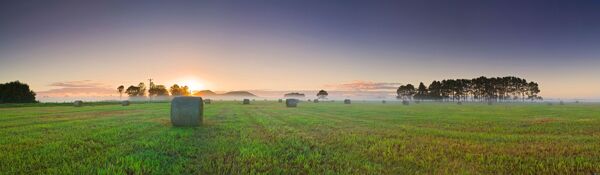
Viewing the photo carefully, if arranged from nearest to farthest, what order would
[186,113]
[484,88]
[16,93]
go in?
1. [186,113]
2. [16,93]
3. [484,88]

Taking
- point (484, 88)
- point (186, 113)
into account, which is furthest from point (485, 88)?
point (186, 113)

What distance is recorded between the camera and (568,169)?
653 centimetres

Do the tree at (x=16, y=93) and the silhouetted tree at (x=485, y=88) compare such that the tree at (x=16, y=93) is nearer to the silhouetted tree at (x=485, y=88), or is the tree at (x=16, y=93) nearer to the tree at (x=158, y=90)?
the tree at (x=158, y=90)

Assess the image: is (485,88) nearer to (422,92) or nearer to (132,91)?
(422,92)

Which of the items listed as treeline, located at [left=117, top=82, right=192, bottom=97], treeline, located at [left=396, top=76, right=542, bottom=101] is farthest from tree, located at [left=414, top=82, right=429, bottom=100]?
treeline, located at [left=117, top=82, right=192, bottom=97]

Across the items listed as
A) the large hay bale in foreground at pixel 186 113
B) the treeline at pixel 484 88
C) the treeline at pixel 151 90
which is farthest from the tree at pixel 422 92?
the large hay bale in foreground at pixel 186 113

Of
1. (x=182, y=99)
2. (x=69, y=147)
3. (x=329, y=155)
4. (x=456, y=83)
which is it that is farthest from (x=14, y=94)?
(x=456, y=83)

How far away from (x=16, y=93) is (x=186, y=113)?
100179 millimetres

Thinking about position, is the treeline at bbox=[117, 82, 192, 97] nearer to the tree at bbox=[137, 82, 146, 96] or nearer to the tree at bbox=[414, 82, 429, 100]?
the tree at bbox=[137, 82, 146, 96]

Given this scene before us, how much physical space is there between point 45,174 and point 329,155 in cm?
611

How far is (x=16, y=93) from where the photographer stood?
282 ft

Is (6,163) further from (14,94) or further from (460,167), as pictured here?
(14,94)

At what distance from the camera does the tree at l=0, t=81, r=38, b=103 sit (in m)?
83.8

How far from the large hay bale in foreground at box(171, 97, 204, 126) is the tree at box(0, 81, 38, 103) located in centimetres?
9722
